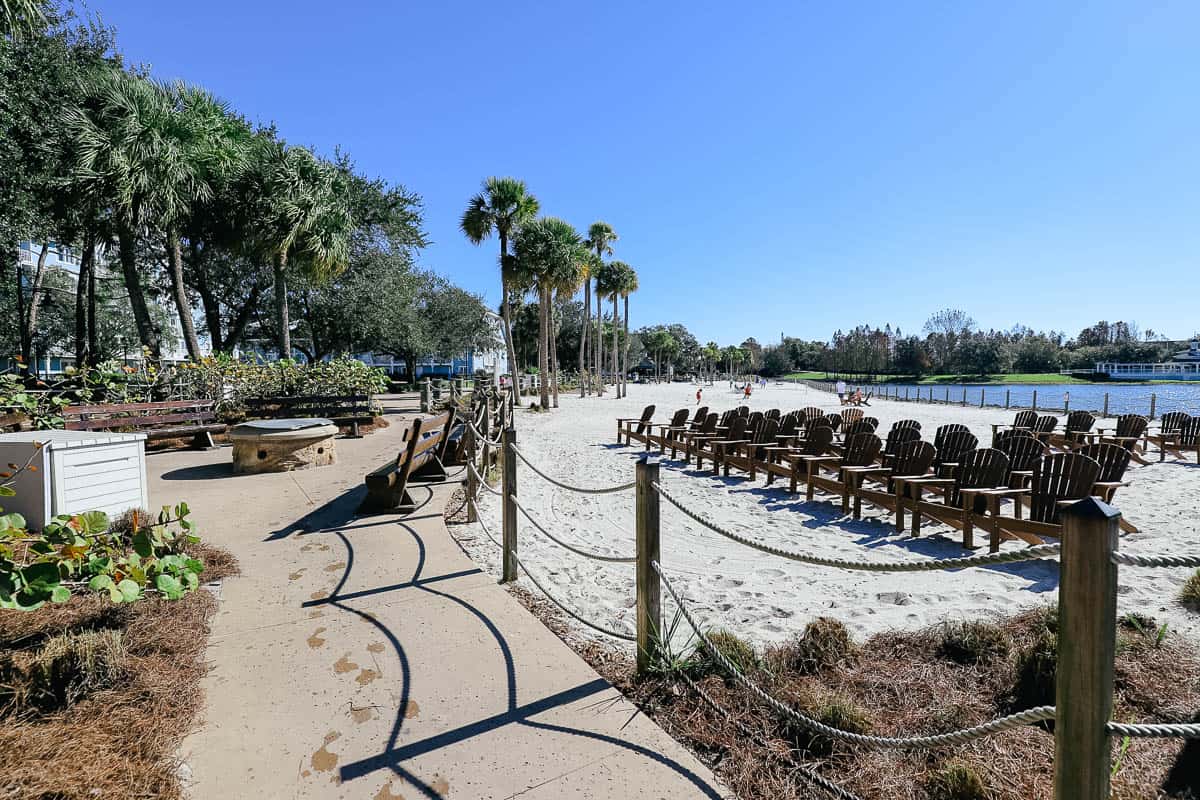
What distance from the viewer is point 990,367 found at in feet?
363

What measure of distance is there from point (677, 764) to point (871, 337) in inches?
5707

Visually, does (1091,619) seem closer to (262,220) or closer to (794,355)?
(262,220)

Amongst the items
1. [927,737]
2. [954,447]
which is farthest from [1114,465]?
[927,737]

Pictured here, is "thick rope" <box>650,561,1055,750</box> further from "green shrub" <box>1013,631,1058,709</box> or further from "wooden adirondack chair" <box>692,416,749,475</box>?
"wooden adirondack chair" <box>692,416,749,475</box>

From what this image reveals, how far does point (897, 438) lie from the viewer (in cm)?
942

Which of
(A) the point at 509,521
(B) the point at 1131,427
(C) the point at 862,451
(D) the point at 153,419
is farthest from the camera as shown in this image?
(B) the point at 1131,427

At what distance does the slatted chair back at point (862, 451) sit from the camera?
851cm

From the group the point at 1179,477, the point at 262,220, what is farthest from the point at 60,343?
the point at 1179,477

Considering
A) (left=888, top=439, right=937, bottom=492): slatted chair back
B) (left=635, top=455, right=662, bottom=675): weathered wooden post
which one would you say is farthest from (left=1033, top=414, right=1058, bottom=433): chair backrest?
(left=635, top=455, right=662, bottom=675): weathered wooden post

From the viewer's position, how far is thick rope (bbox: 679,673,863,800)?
2201mm

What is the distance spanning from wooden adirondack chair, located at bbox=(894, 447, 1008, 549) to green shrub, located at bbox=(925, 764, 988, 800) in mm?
4854

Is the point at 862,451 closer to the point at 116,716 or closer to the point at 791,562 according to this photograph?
the point at 791,562

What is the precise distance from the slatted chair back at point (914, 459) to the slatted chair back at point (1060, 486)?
3.78 feet

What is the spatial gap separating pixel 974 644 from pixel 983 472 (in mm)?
3873
